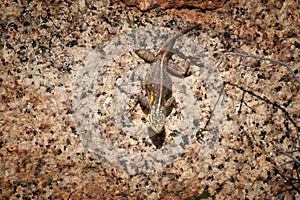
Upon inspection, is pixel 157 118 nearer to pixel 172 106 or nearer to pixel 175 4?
pixel 172 106

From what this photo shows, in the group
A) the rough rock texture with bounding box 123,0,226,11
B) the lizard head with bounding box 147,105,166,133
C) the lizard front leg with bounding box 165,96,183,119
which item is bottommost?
the lizard head with bounding box 147,105,166,133

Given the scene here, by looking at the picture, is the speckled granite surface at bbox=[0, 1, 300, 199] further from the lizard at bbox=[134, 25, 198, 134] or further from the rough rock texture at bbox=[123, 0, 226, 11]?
the lizard at bbox=[134, 25, 198, 134]

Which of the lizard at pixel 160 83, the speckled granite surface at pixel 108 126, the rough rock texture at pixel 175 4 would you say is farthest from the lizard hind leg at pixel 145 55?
the rough rock texture at pixel 175 4

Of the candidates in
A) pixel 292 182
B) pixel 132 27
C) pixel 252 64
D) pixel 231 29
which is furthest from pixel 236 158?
pixel 132 27

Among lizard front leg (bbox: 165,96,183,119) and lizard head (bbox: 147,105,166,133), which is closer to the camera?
lizard head (bbox: 147,105,166,133)

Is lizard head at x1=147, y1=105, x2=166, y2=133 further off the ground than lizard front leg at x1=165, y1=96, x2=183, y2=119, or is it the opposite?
lizard front leg at x1=165, y1=96, x2=183, y2=119

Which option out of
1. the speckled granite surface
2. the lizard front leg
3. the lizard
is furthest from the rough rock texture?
the lizard front leg

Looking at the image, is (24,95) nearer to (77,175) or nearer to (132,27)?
(77,175)

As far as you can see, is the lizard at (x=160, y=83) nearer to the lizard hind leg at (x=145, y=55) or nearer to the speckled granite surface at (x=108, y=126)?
the lizard hind leg at (x=145, y=55)
